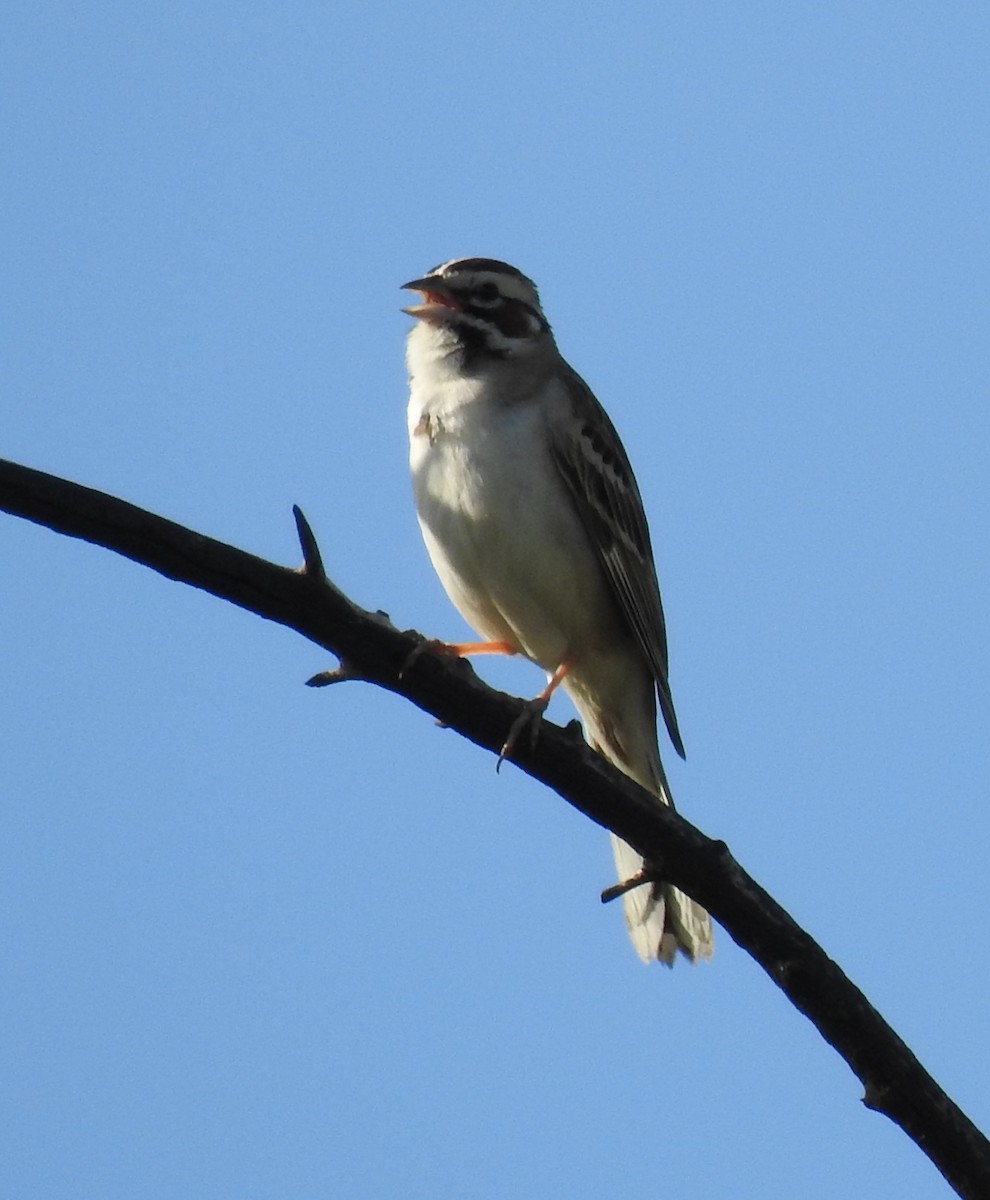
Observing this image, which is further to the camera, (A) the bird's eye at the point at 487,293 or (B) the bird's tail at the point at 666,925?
(A) the bird's eye at the point at 487,293

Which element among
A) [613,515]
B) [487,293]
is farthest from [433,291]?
[613,515]

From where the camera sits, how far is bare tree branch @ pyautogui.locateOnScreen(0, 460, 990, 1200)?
5008 millimetres

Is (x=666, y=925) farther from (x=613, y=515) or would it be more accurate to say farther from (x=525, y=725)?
(x=525, y=725)

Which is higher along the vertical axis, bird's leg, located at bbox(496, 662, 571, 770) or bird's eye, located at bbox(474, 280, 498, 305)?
bird's eye, located at bbox(474, 280, 498, 305)

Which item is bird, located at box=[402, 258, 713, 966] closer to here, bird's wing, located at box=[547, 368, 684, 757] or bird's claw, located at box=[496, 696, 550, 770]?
bird's wing, located at box=[547, 368, 684, 757]

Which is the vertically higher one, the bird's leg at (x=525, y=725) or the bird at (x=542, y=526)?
the bird at (x=542, y=526)

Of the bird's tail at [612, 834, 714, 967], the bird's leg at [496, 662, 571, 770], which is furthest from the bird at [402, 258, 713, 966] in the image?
the bird's leg at [496, 662, 571, 770]

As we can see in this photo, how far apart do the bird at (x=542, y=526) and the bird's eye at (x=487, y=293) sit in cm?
1

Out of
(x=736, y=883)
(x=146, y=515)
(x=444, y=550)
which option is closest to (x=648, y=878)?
(x=736, y=883)

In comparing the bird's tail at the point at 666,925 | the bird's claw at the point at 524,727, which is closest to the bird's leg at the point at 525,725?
the bird's claw at the point at 524,727

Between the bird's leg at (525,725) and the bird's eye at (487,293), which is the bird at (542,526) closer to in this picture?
the bird's eye at (487,293)

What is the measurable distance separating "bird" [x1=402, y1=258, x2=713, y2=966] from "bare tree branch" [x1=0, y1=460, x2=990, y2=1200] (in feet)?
5.88

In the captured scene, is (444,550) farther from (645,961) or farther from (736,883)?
(736,883)

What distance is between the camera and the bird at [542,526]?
774 cm
